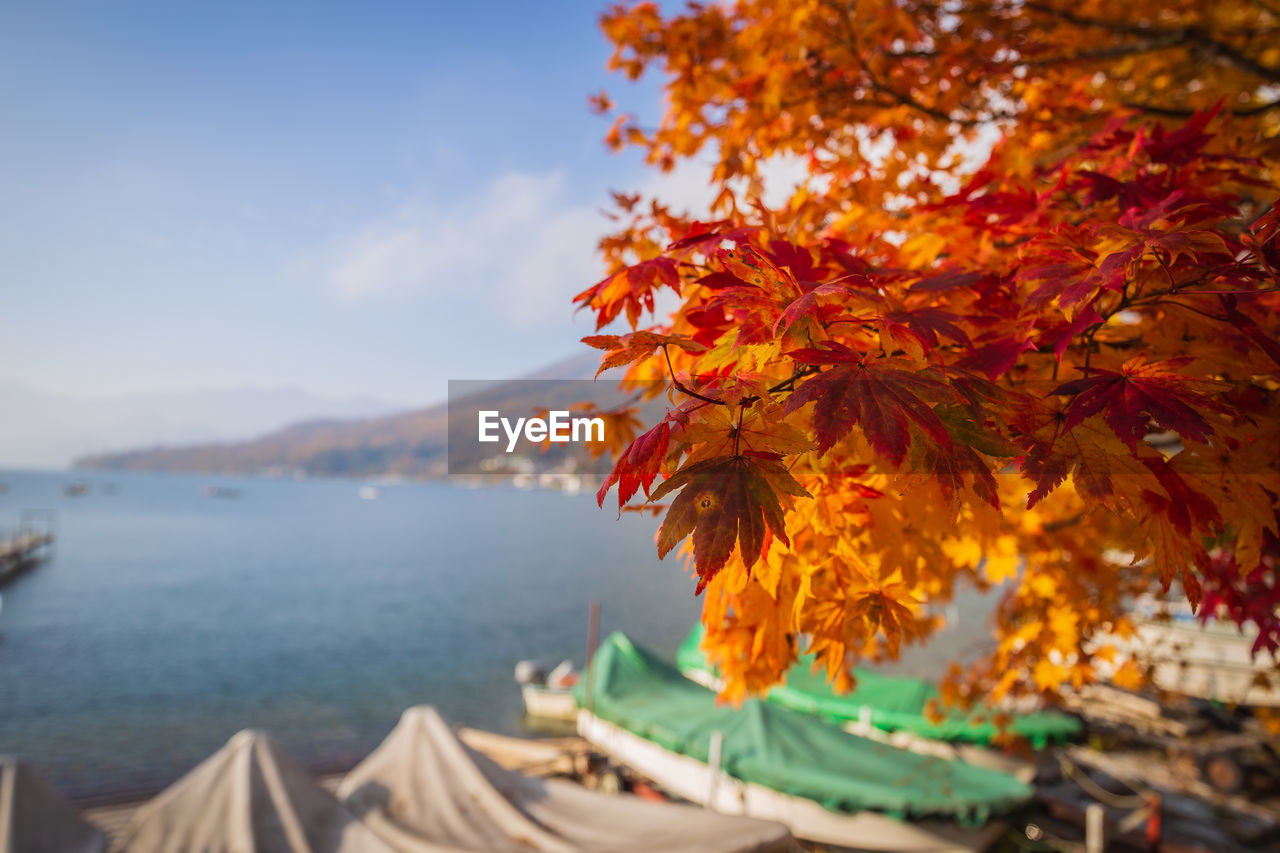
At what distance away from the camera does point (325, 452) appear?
14850 cm

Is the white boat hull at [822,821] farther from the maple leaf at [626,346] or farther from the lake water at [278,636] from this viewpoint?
the maple leaf at [626,346]

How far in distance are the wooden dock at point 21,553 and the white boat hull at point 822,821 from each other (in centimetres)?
3558

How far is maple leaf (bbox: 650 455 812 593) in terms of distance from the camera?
2.88ft

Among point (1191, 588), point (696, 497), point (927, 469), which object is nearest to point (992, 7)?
point (1191, 588)

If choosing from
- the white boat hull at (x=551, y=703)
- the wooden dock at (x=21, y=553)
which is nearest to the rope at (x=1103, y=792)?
the white boat hull at (x=551, y=703)

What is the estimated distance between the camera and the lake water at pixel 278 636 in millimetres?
14227

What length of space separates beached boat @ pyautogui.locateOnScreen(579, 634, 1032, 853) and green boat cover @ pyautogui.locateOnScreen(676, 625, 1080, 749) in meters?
0.90

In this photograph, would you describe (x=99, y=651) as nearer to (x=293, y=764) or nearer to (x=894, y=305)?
(x=293, y=764)

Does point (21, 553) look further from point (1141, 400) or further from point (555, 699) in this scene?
point (1141, 400)

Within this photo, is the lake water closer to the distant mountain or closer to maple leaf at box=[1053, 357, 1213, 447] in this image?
maple leaf at box=[1053, 357, 1213, 447]

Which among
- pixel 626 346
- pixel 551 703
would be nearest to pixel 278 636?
pixel 551 703

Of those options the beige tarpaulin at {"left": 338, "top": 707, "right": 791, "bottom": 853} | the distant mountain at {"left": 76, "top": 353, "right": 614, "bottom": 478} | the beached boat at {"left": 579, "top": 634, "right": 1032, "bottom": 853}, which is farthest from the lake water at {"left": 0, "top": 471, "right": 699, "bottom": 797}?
the distant mountain at {"left": 76, "top": 353, "right": 614, "bottom": 478}

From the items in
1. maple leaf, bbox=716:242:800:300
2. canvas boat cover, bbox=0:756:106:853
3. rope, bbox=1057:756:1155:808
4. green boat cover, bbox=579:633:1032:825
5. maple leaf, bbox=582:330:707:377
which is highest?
maple leaf, bbox=716:242:800:300

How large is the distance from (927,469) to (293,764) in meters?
6.49
